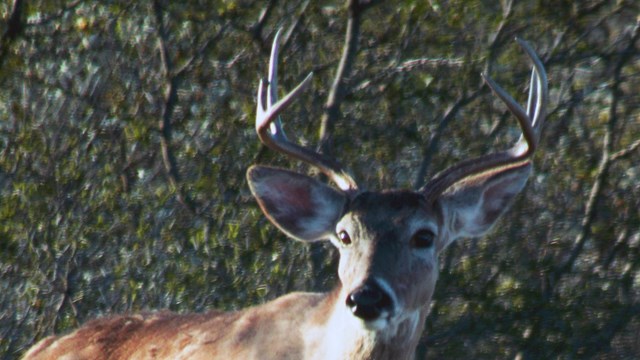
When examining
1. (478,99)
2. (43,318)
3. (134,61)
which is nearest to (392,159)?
(478,99)

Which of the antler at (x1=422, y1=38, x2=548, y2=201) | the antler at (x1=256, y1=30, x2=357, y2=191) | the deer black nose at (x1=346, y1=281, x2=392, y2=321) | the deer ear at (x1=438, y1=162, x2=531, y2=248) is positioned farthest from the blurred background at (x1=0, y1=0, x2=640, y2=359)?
the deer black nose at (x1=346, y1=281, x2=392, y2=321)

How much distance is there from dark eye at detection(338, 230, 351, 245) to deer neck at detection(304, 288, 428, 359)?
22 centimetres

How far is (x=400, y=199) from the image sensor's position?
6.80 metres

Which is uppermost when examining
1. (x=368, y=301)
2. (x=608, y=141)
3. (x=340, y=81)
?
(x=368, y=301)

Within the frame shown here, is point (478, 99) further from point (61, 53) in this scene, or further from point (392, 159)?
point (61, 53)

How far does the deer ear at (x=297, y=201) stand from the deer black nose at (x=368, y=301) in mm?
803

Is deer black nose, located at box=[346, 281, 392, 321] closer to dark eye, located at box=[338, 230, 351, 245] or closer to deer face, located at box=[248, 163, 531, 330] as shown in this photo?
deer face, located at box=[248, 163, 531, 330]

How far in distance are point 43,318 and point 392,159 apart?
2583mm

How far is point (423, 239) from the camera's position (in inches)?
266

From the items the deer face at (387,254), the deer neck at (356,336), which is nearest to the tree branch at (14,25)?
the deer face at (387,254)

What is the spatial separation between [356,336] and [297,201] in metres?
1.03

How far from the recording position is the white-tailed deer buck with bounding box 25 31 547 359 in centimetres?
648

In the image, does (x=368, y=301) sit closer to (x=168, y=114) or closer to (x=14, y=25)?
(x=168, y=114)

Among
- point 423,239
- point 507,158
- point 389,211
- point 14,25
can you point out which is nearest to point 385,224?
point 389,211
